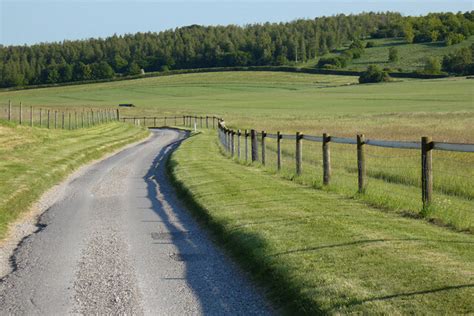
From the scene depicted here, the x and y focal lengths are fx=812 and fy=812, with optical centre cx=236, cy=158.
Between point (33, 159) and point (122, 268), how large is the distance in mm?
18306

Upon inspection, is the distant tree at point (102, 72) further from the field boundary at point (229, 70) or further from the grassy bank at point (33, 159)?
the grassy bank at point (33, 159)

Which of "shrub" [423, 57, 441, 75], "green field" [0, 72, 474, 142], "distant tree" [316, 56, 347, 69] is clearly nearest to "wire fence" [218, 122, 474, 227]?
"green field" [0, 72, 474, 142]

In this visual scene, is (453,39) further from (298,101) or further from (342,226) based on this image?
(342,226)

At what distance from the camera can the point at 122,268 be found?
10797 mm

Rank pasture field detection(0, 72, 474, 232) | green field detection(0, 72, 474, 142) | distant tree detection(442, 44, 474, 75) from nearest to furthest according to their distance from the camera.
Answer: pasture field detection(0, 72, 474, 232)
green field detection(0, 72, 474, 142)
distant tree detection(442, 44, 474, 75)

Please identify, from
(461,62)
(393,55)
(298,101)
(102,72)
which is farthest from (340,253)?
(102,72)

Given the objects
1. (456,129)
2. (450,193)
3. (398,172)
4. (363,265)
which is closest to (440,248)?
(363,265)

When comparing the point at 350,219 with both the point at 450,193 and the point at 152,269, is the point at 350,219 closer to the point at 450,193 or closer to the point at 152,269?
the point at 152,269

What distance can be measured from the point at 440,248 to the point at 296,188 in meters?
8.23

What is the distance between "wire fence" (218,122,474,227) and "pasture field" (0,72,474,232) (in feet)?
0.16

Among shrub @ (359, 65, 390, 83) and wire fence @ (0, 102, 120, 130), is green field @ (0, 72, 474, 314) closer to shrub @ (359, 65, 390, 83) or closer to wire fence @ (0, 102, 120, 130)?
wire fence @ (0, 102, 120, 130)

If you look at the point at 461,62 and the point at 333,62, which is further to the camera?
the point at 333,62

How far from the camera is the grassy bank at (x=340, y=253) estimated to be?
7855 millimetres

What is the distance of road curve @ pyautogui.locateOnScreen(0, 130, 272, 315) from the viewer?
8.89m
